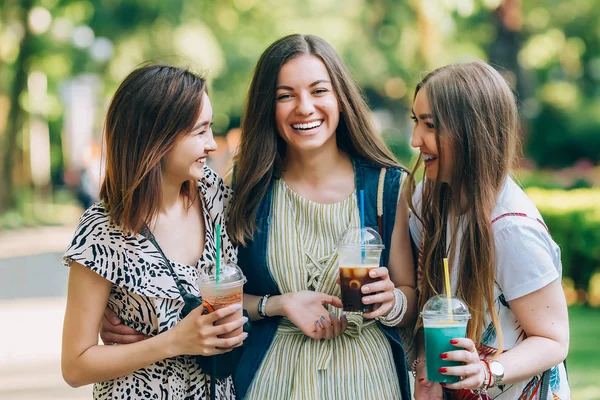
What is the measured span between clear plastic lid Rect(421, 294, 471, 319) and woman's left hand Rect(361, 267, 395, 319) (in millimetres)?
230

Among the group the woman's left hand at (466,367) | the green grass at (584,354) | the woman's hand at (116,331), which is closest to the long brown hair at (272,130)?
the woman's hand at (116,331)

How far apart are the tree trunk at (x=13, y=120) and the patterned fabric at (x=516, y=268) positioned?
19.1 metres

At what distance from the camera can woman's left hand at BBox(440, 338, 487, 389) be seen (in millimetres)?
2799

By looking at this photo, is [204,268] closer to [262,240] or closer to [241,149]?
[262,240]

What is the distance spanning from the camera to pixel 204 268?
3.09m

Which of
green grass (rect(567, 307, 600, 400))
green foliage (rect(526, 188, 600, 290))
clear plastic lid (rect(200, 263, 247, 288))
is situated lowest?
green grass (rect(567, 307, 600, 400))

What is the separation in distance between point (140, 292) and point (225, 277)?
321 millimetres

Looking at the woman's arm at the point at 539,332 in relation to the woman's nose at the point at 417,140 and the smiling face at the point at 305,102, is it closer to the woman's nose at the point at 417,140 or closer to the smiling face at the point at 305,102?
the woman's nose at the point at 417,140

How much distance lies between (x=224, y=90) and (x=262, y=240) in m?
23.1

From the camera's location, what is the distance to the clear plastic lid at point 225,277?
2.92 metres

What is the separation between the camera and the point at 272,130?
11.8 ft

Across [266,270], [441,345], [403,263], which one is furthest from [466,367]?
[266,270]

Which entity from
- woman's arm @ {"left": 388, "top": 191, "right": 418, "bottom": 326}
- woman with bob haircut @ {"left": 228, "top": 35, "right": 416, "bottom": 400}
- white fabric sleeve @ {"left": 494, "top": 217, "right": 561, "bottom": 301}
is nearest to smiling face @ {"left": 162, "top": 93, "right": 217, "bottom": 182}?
woman with bob haircut @ {"left": 228, "top": 35, "right": 416, "bottom": 400}

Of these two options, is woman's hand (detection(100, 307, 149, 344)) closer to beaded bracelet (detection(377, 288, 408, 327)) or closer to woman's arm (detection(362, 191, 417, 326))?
beaded bracelet (detection(377, 288, 408, 327))
